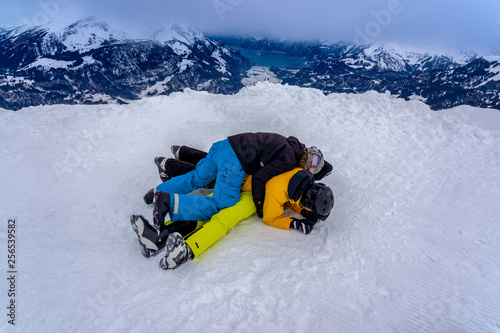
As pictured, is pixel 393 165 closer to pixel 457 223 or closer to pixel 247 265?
pixel 457 223

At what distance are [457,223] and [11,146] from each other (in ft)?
32.4

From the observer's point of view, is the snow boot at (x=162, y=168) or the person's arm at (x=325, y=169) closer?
the person's arm at (x=325, y=169)

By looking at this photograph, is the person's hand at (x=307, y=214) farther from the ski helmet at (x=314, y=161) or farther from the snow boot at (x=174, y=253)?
the snow boot at (x=174, y=253)

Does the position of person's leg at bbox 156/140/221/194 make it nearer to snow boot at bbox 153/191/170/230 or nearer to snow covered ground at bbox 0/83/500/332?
snow covered ground at bbox 0/83/500/332

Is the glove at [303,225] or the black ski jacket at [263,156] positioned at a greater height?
the black ski jacket at [263,156]

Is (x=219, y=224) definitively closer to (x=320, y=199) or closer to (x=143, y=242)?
(x=143, y=242)

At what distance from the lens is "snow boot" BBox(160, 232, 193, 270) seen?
3178 millimetres

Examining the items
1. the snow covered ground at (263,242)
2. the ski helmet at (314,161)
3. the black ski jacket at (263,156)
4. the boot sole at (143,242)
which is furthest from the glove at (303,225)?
the boot sole at (143,242)

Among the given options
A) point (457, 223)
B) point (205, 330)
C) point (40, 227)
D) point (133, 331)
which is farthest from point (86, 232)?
point (457, 223)

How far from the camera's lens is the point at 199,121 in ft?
27.7

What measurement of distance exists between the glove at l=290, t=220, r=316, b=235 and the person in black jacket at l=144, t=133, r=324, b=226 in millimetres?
603

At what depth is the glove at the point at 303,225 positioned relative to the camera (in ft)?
13.2

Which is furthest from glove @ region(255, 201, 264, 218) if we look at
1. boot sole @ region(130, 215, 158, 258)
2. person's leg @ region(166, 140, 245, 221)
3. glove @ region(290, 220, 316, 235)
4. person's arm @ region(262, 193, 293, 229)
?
boot sole @ region(130, 215, 158, 258)

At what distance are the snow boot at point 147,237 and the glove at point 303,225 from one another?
2.07 meters
